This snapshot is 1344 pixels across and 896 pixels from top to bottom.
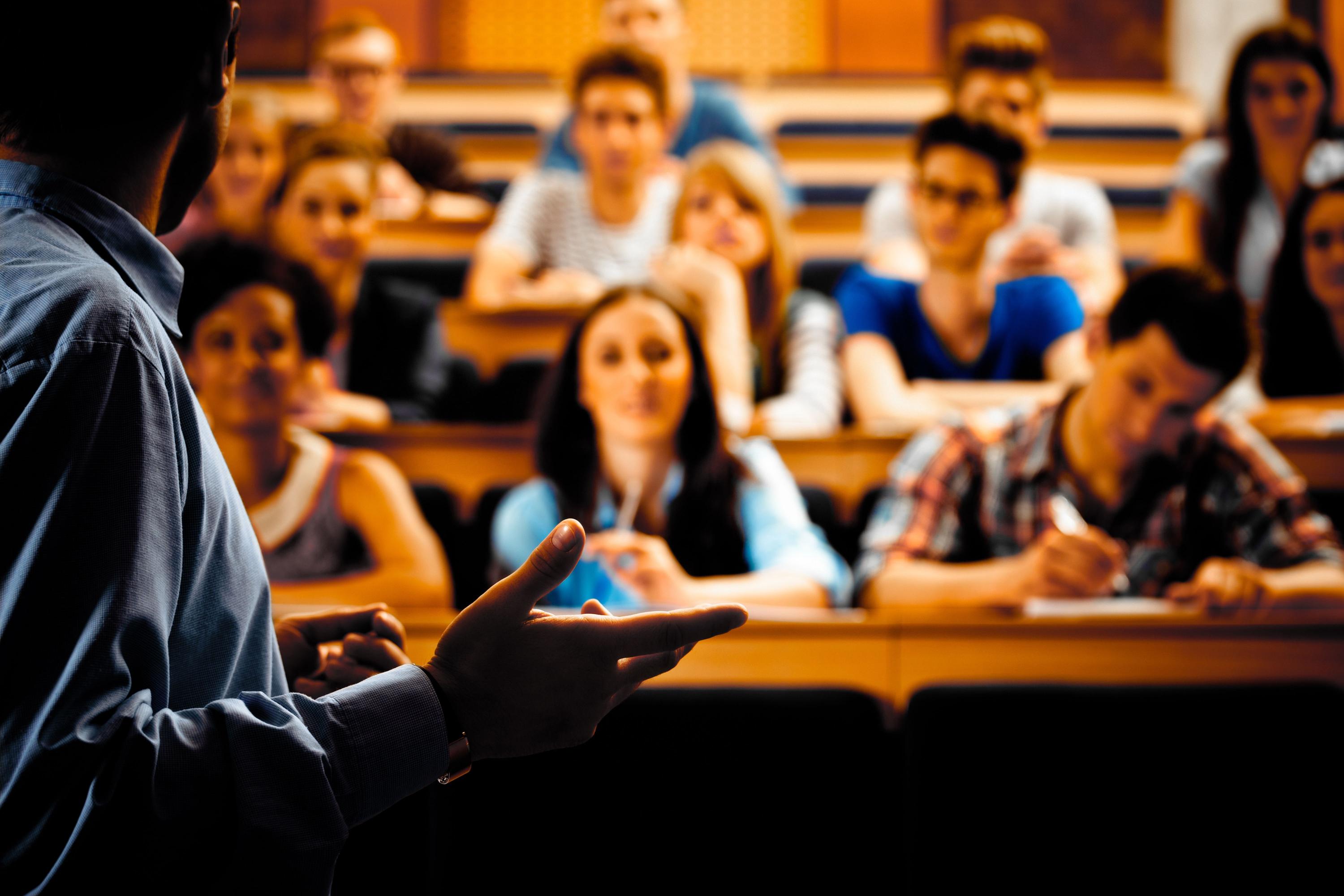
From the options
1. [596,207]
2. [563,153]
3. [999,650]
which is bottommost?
[999,650]

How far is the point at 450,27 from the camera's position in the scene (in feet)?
9.91

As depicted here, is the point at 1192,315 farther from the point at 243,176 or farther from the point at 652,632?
the point at 243,176

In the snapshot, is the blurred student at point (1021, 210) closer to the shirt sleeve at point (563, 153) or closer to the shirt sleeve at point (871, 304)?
the shirt sleeve at point (871, 304)

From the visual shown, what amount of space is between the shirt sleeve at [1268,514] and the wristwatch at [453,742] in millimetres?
838

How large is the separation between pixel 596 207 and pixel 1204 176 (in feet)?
2.61

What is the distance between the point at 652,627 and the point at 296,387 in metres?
0.81

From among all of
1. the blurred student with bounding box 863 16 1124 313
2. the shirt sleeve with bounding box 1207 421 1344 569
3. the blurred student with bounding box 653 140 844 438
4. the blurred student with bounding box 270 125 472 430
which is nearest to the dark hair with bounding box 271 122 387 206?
the blurred student with bounding box 270 125 472 430

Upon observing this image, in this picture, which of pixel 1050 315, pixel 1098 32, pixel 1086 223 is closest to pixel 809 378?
pixel 1050 315

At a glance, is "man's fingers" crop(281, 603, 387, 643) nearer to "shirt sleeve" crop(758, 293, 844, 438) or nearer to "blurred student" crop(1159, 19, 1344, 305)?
"shirt sleeve" crop(758, 293, 844, 438)

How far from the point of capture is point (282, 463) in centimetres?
101

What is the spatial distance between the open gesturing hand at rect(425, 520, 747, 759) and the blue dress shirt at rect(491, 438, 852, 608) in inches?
21.7

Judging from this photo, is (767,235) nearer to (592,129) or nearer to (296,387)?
(592,129)

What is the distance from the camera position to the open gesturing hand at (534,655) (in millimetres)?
321

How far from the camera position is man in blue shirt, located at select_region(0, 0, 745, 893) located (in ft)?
0.88
